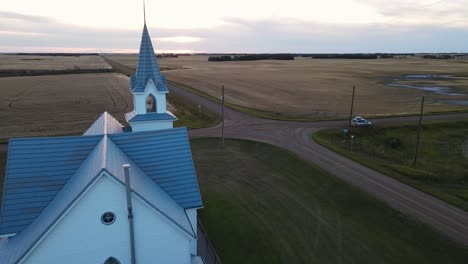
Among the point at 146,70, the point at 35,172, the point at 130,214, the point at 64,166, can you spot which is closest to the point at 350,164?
the point at 146,70

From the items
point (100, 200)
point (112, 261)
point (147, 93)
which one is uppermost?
point (147, 93)

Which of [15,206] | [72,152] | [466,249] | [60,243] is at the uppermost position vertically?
[72,152]

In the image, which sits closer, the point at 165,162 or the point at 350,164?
the point at 165,162

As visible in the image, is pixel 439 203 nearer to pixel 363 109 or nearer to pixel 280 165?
pixel 280 165

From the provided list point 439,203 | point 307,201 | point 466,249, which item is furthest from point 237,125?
point 466,249

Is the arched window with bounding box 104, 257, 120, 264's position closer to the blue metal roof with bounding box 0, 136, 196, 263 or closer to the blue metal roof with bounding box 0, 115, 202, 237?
the blue metal roof with bounding box 0, 136, 196, 263

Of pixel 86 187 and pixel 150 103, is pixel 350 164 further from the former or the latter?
pixel 86 187

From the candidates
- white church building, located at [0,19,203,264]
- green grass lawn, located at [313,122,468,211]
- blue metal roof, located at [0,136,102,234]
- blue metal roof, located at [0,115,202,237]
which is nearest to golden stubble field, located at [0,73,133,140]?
blue metal roof, located at [0,136,102,234]
